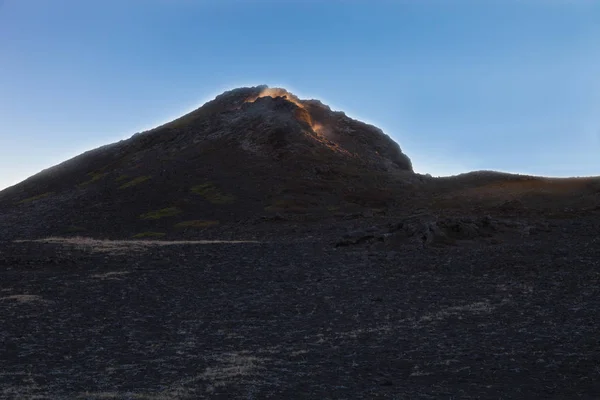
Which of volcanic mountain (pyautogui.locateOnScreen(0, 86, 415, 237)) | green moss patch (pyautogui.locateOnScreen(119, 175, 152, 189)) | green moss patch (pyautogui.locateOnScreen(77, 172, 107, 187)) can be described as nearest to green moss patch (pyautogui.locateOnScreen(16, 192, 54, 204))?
volcanic mountain (pyautogui.locateOnScreen(0, 86, 415, 237))

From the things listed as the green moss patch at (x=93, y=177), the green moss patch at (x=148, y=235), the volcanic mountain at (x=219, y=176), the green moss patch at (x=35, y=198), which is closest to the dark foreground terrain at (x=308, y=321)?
the green moss patch at (x=148, y=235)

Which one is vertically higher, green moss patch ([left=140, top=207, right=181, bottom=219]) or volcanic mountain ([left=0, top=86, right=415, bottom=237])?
volcanic mountain ([left=0, top=86, right=415, bottom=237])

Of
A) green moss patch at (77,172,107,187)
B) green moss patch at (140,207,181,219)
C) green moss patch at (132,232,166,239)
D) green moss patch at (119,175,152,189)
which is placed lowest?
green moss patch at (132,232,166,239)

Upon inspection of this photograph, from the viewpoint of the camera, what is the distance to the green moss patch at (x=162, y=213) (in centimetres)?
8225

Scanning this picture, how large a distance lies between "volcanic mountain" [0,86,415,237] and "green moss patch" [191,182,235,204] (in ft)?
0.45

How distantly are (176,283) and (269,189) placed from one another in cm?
5330

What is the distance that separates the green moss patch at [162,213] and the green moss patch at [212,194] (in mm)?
5022

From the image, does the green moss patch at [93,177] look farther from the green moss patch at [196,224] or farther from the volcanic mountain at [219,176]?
the green moss patch at [196,224]

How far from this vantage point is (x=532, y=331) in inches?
891

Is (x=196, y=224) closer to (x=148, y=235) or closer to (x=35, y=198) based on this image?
(x=148, y=235)

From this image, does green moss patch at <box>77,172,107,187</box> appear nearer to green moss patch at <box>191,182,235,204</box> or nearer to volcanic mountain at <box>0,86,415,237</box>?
volcanic mountain at <box>0,86,415,237</box>

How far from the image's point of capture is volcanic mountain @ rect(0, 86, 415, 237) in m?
81.3

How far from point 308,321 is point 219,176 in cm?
7141

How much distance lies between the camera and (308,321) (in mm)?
26281
